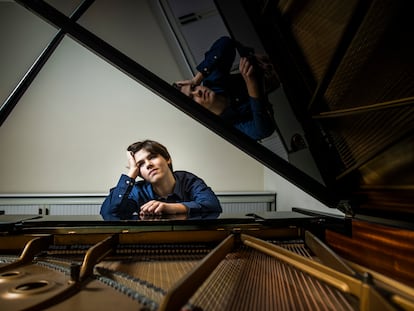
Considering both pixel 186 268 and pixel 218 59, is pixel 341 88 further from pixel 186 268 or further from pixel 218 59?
pixel 186 268

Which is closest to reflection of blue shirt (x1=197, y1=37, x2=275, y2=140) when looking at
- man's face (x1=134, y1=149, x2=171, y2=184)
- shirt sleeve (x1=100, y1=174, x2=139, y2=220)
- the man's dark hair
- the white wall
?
shirt sleeve (x1=100, y1=174, x2=139, y2=220)

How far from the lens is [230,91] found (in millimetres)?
1829

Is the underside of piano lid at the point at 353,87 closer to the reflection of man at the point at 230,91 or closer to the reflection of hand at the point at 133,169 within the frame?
the reflection of man at the point at 230,91

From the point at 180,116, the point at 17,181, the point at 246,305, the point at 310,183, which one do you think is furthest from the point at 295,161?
the point at 17,181

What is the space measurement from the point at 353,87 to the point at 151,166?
2357mm

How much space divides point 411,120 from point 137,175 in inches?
99.9

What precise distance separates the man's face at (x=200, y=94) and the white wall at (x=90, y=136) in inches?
98.3

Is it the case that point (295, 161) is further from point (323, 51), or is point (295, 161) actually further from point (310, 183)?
point (323, 51)

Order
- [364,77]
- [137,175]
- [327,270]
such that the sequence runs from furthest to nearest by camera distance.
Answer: [137,175] < [364,77] < [327,270]

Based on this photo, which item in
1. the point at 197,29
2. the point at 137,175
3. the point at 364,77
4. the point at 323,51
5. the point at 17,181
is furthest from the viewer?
the point at 17,181

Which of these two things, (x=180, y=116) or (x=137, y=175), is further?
(x=180, y=116)

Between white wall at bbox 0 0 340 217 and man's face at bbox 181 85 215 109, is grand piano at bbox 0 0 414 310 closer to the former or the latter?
man's face at bbox 181 85 215 109

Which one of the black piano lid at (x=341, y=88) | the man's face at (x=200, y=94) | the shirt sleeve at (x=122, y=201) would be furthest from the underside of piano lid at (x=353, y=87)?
the shirt sleeve at (x=122, y=201)

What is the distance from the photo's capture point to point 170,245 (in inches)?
63.3
